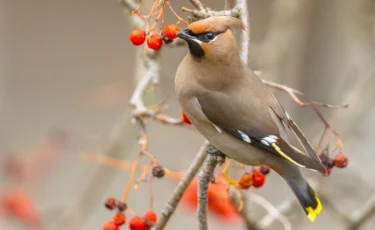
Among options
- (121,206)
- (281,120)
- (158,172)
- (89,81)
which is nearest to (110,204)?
(121,206)

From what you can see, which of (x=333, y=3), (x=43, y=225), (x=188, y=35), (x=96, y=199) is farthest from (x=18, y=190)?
(x=333, y=3)

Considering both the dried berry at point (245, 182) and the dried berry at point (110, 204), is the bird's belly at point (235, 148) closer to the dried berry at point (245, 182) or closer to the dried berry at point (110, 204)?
the dried berry at point (245, 182)

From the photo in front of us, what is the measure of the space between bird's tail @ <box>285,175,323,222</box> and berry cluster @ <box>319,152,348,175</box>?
0.28 ft

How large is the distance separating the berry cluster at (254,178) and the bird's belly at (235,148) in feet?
0.11

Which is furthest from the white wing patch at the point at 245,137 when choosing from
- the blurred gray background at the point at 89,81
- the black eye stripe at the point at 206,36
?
the blurred gray background at the point at 89,81

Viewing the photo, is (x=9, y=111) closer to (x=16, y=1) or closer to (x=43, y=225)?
(x=16, y=1)

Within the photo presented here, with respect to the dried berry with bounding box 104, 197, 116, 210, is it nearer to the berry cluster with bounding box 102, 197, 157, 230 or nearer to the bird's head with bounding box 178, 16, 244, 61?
the berry cluster with bounding box 102, 197, 157, 230

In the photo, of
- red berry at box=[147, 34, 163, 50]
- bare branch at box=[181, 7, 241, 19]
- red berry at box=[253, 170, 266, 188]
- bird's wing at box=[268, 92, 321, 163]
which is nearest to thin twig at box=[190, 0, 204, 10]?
bare branch at box=[181, 7, 241, 19]

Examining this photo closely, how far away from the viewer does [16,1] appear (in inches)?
153

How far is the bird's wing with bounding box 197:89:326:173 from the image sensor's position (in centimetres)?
192

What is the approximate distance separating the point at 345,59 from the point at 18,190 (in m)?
2.21

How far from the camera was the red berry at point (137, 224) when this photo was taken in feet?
6.20

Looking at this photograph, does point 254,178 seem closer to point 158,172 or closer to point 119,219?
point 158,172

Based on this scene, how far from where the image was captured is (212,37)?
1747mm
